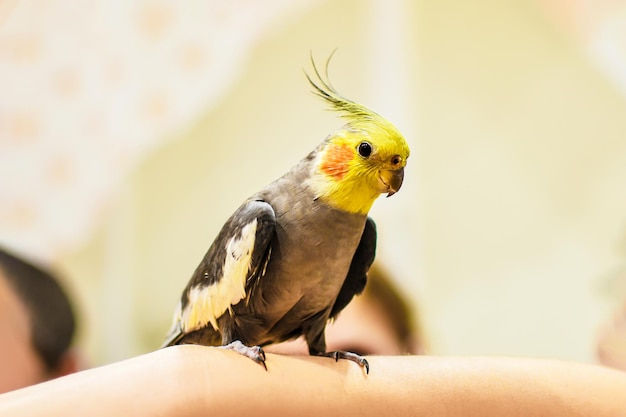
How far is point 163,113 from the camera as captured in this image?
1698mm

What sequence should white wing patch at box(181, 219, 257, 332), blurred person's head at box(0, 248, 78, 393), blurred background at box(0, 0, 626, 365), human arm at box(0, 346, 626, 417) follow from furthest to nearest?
1. blurred background at box(0, 0, 626, 365)
2. blurred person's head at box(0, 248, 78, 393)
3. white wing patch at box(181, 219, 257, 332)
4. human arm at box(0, 346, 626, 417)

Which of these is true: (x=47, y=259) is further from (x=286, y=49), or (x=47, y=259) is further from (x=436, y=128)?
(x=436, y=128)

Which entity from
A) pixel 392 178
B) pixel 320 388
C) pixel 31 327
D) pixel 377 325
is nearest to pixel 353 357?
pixel 320 388

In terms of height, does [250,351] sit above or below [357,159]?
below

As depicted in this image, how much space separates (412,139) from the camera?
1.71 m

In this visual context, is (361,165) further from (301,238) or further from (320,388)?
(320,388)

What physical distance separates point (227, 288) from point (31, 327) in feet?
2.47

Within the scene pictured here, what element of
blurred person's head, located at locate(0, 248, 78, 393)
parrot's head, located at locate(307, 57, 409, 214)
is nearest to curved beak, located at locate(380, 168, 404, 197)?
parrot's head, located at locate(307, 57, 409, 214)

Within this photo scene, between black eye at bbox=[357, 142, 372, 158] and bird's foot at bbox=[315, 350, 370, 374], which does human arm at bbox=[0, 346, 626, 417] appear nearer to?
bird's foot at bbox=[315, 350, 370, 374]

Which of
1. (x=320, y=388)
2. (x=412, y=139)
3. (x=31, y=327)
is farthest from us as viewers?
(x=412, y=139)

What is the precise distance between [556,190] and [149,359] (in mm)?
1489

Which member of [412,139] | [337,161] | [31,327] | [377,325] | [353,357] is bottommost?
[31,327]

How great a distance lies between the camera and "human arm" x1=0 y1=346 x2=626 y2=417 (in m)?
0.50

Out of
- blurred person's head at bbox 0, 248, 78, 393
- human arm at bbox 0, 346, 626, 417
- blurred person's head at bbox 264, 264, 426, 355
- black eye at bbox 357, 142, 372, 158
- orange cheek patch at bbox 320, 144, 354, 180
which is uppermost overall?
black eye at bbox 357, 142, 372, 158
